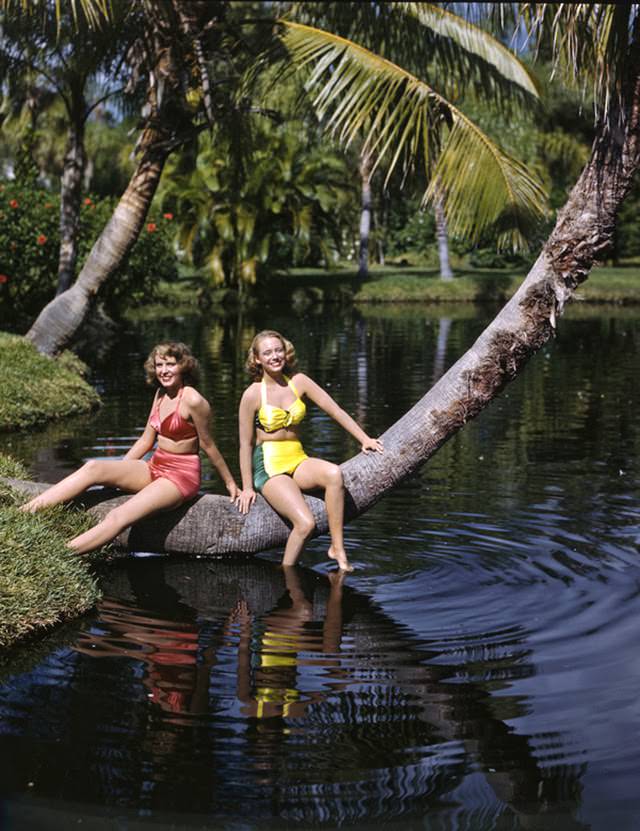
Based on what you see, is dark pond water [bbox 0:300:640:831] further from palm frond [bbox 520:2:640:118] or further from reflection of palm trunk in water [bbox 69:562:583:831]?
palm frond [bbox 520:2:640:118]

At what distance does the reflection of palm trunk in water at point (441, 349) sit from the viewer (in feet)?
71.3

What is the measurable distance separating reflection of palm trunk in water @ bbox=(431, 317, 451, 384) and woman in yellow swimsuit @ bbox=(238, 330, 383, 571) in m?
12.0

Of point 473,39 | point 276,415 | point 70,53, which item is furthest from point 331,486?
point 70,53

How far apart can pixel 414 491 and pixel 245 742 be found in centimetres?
600

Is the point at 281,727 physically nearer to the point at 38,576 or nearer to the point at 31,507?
the point at 38,576

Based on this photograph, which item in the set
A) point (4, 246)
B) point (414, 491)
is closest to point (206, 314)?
point (4, 246)

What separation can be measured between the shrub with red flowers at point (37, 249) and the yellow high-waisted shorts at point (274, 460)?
18.1 metres

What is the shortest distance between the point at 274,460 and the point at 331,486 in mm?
467

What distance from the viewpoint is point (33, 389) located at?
52.7ft

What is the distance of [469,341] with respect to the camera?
2780cm

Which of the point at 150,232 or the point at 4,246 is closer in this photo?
the point at 4,246

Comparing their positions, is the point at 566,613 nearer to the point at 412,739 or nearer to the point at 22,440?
the point at 412,739

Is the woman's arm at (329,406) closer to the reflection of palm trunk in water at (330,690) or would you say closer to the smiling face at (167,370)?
the smiling face at (167,370)

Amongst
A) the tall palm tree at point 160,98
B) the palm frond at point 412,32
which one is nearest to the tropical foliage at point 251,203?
the tall palm tree at point 160,98
